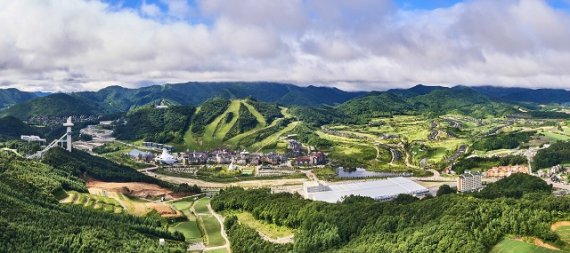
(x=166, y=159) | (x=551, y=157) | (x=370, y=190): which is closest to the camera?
(x=370, y=190)

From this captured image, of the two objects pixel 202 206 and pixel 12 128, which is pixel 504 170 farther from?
pixel 12 128

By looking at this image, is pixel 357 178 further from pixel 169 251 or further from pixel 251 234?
pixel 169 251

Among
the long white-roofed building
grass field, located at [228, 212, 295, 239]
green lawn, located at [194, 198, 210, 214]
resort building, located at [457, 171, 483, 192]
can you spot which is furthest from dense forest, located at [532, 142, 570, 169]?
green lawn, located at [194, 198, 210, 214]

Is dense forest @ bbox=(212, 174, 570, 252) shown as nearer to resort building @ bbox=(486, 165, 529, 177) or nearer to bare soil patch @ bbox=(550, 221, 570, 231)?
bare soil patch @ bbox=(550, 221, 570, 231)

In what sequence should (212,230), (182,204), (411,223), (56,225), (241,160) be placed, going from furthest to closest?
(241,160) < (182,204) < (212,230) < (56,225) < (411,223)

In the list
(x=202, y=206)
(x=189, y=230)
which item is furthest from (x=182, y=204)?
(x=189, y=230)

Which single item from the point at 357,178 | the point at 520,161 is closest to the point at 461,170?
the point at 520,161
